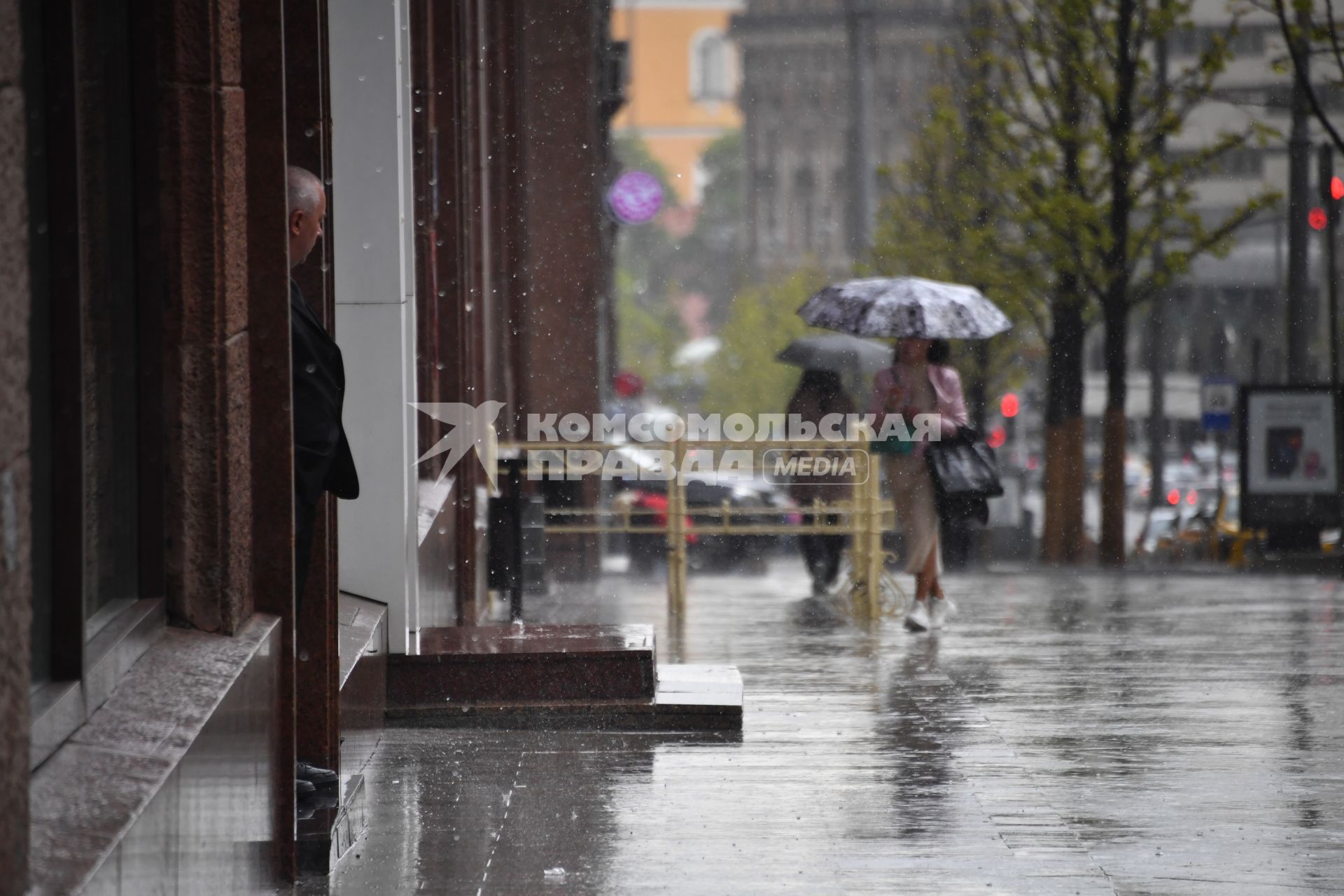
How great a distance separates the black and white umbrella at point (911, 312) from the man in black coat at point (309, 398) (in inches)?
250

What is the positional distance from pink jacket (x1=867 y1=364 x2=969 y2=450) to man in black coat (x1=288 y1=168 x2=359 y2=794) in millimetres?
5807

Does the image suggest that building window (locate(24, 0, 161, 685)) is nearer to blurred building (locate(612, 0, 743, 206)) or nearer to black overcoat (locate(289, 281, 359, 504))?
black overcoat (locate(289, 281, 359, 504))

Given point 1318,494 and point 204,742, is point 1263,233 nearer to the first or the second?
point 1318,494

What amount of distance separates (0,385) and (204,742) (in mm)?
1335

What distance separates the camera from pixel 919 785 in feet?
20.1

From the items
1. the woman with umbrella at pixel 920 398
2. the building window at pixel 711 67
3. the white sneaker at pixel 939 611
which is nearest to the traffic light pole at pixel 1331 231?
the woman with umbrella at pixel 920 398

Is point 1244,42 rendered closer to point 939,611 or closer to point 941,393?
point 941,393

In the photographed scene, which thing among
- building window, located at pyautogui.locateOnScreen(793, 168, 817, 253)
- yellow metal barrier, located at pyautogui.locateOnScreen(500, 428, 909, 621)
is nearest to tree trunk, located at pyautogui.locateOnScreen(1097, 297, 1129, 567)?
yellow metal barrier, located at pyautogui.locateOnScreen(500, 428, 909, 621)

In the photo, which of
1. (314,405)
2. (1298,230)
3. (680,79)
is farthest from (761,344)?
(314,405)

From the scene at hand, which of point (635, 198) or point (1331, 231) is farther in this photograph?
point (635, 198)

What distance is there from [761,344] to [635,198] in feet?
105

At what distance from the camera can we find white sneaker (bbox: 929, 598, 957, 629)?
35.0ft

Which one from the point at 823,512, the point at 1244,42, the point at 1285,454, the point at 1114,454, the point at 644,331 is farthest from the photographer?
the point at 644,331

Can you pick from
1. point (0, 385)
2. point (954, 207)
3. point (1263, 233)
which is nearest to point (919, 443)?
point (0, 385)
